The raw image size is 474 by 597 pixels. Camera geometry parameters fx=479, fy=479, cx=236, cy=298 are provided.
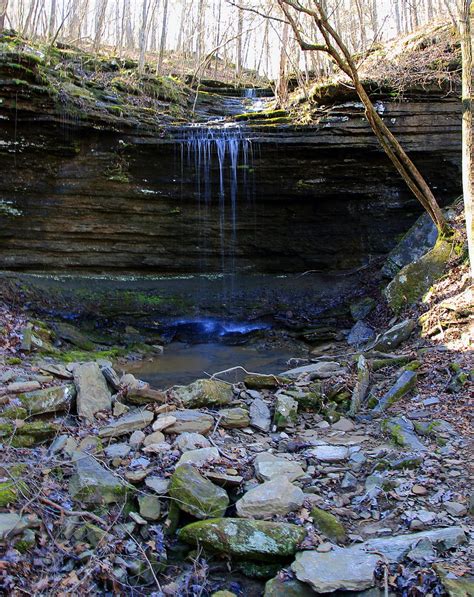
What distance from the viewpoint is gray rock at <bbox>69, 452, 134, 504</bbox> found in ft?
11.3

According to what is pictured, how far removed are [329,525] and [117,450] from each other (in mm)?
1932

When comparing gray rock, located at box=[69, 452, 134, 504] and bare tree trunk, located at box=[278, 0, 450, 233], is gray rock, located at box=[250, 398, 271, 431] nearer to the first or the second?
gray rock, located at box=[69, 452, 134, 504]

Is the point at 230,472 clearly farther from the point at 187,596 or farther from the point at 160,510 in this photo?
the point at 187,596

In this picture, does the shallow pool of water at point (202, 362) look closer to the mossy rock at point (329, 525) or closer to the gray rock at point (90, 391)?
the gray rock at point (90, 391)

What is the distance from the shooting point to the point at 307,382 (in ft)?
19.9

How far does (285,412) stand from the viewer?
5.15 meters

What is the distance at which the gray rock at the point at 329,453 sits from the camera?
416cm

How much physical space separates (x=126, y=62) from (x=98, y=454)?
1277cm

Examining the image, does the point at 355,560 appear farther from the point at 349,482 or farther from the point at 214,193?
the point at 214,193

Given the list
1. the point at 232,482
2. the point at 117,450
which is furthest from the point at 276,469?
the point at 117,450

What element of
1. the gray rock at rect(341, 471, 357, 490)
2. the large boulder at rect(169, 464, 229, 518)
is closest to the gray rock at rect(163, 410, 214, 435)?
the large boulder at rect(169, 464, 229, 518)

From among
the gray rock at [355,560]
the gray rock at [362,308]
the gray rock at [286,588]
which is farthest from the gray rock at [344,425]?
the gray rock at [362,308]

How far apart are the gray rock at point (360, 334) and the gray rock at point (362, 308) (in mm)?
650

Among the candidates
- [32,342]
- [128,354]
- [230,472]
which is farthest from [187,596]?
[128,354]
